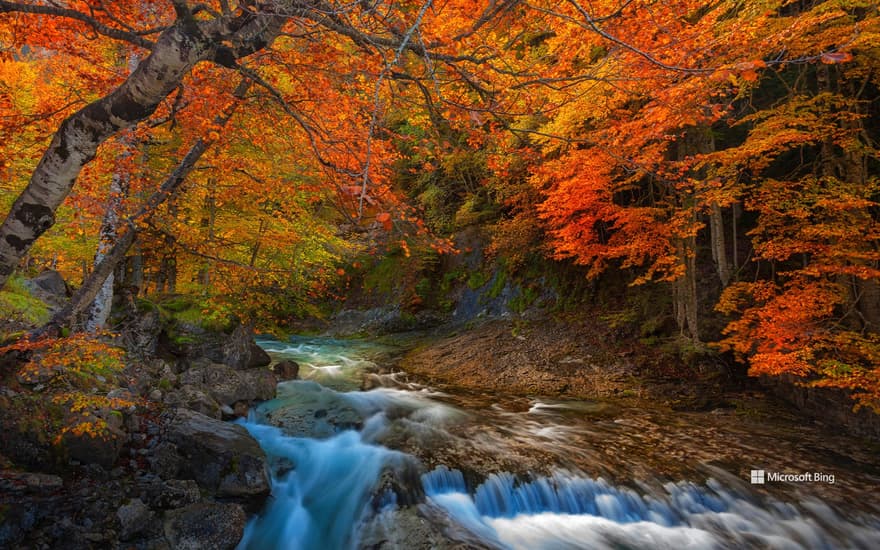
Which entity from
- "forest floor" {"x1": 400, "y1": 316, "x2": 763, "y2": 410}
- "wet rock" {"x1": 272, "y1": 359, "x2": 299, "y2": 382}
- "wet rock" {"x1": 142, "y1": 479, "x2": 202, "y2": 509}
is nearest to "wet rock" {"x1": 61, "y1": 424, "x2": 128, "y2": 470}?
"wet rock" {"x1": 142, "y1": 479, "x2": 202, "y2": 509}

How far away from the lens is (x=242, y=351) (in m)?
11.1

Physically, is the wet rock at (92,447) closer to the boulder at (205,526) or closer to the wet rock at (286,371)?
the boulder at (205,526)

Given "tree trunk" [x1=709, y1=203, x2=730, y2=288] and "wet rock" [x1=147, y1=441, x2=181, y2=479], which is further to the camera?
"tree trunk" [x1=709, y1=203, x2=730, y2=288]

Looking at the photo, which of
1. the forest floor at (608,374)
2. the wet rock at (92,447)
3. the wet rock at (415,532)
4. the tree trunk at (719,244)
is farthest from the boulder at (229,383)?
the tree trunk at (719,244)

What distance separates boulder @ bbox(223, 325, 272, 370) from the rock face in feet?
15.6

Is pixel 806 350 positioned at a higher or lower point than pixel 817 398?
higher

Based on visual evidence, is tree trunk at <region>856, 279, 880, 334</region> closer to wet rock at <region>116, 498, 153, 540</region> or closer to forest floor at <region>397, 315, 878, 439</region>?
forest floor at <region>397, 315, 878, 439</region>

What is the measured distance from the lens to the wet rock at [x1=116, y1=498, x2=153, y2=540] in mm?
4461

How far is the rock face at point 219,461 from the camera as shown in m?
5.65

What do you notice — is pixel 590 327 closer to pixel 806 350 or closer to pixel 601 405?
pixel 601 405

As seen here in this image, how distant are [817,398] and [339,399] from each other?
10.2m

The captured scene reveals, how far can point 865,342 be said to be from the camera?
676cm

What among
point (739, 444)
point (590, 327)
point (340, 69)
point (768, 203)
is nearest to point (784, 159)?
point (768, 203)

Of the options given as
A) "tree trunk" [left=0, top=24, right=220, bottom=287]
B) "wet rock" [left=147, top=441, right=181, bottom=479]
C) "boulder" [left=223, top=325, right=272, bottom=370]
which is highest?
"tree trunk" [left=0, top=24, right=220, bottom=287]
